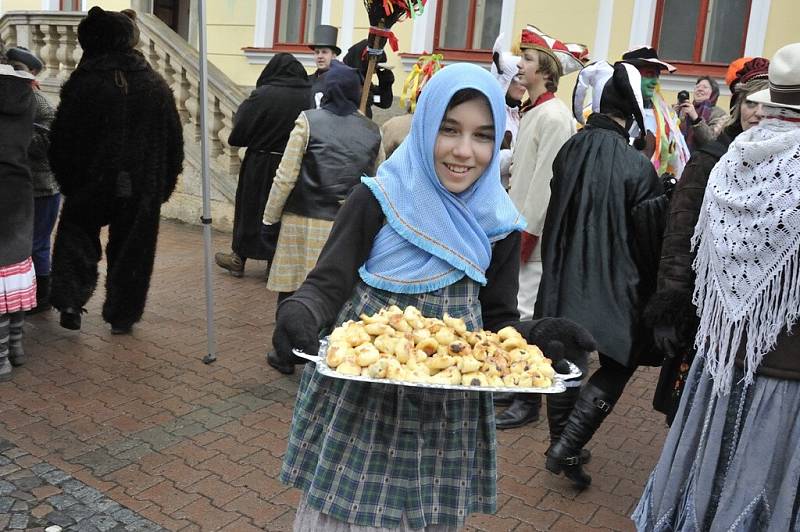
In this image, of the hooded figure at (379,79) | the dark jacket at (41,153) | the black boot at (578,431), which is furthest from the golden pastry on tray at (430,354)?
the hooded figure at (379,79)

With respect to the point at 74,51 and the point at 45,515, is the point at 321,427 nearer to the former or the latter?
the point at 45,515

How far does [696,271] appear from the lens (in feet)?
10.0

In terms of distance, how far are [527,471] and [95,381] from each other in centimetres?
278

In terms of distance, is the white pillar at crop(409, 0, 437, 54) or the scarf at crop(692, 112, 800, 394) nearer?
the scarf at crop(692, 112, 800, 394)

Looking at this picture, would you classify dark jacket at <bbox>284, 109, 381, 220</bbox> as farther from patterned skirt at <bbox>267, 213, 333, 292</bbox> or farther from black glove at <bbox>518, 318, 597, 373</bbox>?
black glove at <bbox>518, 318, 597, 373</bbox>

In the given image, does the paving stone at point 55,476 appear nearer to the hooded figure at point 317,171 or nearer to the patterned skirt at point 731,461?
the hooded figure at point 317,171

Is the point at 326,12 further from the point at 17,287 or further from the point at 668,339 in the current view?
the point at 668,339

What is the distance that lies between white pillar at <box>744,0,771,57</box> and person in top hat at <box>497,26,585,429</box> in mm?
5459

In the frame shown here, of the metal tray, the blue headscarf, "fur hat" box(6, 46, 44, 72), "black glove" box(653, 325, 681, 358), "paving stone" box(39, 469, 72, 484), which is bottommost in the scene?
"paving stone" box(39, 469, 72, 484)

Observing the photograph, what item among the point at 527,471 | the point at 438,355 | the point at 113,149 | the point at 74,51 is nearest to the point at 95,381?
the point at 113,149

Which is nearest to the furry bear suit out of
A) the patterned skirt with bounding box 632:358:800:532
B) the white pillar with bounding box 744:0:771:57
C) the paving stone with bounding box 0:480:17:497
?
the paving stone with bounding box 0:480:17:497

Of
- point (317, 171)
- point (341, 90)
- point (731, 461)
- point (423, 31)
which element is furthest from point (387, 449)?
point (423, 31)

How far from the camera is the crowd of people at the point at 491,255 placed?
91.1 inches

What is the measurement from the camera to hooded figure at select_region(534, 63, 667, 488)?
13.2 ft
